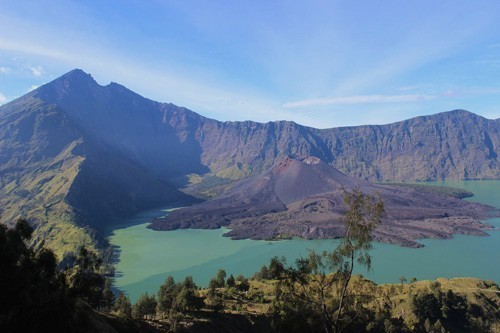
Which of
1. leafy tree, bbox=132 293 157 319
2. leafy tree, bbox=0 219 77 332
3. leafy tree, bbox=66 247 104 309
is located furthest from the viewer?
leafy tree, bbox=132 293 157 319

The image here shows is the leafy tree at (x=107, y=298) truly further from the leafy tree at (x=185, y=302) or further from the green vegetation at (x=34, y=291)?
the leafy tree at (x=185, y=302)

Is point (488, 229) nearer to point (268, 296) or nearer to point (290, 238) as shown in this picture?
point (290, 238)

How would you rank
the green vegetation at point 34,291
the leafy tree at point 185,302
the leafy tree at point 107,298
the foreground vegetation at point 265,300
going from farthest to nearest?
the leafy tree at point 185,302 < the leafy tree at point 107,298 < the foreground vegetation at point 265,300 < the green vegetation at point 34,291

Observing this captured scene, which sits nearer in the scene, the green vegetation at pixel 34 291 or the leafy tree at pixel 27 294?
the leafy tree at pixel 27 294

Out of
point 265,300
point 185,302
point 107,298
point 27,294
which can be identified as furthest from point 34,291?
point 265,300

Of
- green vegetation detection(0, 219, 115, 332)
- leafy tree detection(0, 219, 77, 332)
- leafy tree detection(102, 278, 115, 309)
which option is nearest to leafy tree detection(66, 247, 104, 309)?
green vegetation detection(0, 219, 115, 332)

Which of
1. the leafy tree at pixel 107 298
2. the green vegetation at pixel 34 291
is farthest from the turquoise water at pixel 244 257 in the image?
the green vegetation at pixel 34 291

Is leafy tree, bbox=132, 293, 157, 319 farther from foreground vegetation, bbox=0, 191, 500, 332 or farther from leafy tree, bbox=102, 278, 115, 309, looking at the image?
leafy tree, bbox=102, 278, 115, 309
